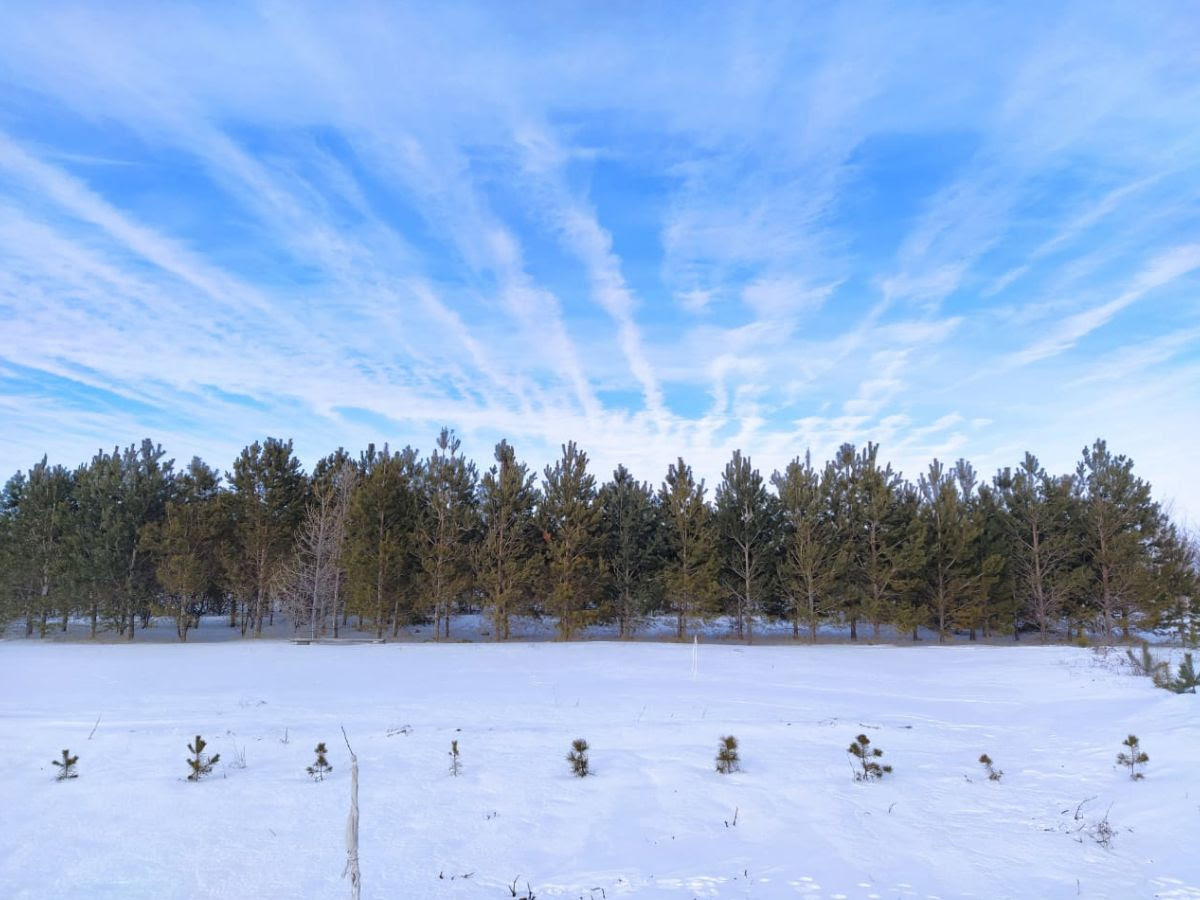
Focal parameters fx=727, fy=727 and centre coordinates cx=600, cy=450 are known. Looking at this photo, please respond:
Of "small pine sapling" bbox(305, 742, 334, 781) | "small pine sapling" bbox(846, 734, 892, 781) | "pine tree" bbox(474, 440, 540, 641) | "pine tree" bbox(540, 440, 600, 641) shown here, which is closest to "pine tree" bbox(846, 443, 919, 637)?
"pine tree" bbox(540, 440, 600, 641)

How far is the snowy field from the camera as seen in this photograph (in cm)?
495

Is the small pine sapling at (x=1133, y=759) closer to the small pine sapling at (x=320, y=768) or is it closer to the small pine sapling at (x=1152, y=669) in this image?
the small pine sapling at (x=1152, y=669)

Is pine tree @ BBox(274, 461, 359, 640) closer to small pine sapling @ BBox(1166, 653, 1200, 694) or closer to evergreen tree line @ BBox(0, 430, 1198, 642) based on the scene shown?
evergreen tree line @ BBox(0, 430, 1198, 642)

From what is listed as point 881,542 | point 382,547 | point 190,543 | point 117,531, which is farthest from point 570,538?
point 117,531

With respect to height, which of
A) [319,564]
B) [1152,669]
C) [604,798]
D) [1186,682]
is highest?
[319,564]

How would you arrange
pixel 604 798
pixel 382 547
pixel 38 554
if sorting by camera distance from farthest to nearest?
pixel 38 554 → pixel 382 547 → pixel 604 798

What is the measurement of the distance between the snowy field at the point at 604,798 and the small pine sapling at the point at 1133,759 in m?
0.15

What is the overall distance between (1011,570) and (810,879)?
34626 millimetres

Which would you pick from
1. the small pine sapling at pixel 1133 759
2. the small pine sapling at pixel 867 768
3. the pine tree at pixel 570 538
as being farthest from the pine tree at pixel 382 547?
the small pine sapling at pixel 1133 759

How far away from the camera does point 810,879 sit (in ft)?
16.0

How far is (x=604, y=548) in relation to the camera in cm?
3325

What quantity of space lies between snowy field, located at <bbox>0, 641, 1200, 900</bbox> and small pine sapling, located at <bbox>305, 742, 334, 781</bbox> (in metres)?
0.14

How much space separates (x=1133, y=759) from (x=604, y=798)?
18.0 feet

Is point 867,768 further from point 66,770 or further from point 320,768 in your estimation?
point 66,770
